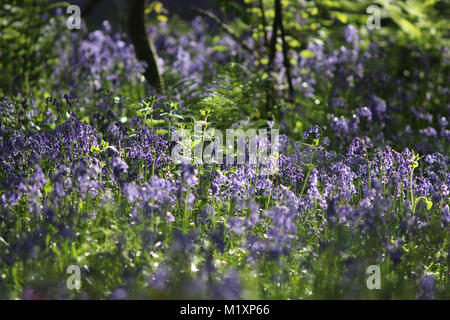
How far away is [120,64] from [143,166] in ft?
10.9

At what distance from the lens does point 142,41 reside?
5156 millimetres

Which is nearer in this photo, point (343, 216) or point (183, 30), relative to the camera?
point (343, 216)

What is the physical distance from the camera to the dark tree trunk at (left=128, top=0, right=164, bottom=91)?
505 cm

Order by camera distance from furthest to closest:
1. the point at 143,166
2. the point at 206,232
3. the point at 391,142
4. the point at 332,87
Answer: the point at 332,87
the point at 391,142
the point at 143,166
the point at 206,232

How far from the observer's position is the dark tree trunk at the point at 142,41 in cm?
505

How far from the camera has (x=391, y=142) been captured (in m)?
4.75

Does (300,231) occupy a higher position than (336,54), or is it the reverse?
(336,54)

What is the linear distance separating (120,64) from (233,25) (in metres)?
3.08

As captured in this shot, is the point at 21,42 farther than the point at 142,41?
Yes

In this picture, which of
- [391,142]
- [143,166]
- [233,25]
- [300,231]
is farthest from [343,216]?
[233,25]

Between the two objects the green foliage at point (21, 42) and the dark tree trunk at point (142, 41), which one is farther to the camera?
the green foliage at point (21, 42)
